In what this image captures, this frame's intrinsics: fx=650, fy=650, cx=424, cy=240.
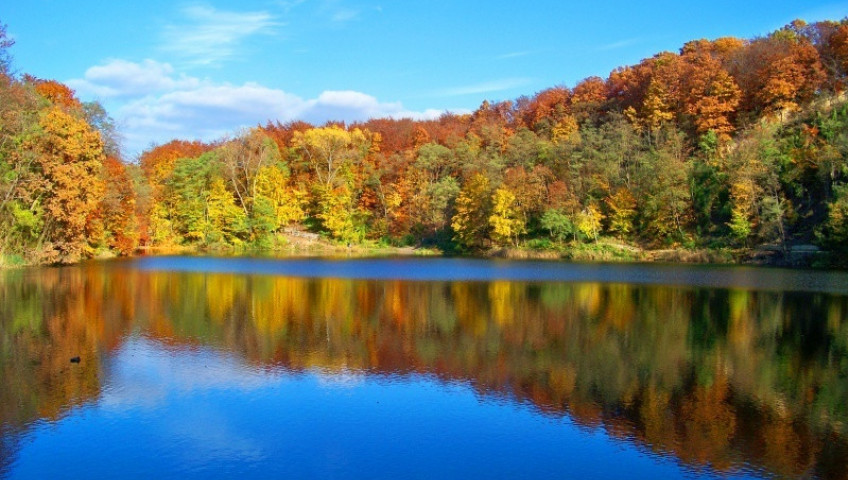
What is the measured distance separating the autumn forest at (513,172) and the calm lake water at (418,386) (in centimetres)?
1443

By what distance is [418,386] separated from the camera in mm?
11984

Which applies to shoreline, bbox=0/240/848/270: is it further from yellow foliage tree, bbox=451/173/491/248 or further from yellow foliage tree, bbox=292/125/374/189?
yellow foliage tree, bbox=292/125/374/189

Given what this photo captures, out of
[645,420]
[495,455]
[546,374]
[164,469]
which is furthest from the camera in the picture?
[546,374]

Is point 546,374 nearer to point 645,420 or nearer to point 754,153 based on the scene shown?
point 645,420

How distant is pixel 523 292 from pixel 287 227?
136 ft

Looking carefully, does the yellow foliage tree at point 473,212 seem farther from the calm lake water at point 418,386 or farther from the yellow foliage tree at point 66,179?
the calm lake water at point 418,386

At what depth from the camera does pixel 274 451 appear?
8633mm

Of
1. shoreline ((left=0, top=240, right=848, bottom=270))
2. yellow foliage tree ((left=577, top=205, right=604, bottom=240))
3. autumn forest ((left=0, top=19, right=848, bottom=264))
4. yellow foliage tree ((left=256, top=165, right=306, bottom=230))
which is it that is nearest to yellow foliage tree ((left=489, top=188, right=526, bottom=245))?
autumn forest ((left=0, top=19, right=848, bottom=264))

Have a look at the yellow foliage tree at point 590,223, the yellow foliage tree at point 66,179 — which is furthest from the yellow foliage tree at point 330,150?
the yellow foliage tree at point 66,179

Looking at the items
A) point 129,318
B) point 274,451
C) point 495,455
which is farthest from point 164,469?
point 129,318

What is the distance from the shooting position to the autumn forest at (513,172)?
117 feet

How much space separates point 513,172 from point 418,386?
4295 centimetres

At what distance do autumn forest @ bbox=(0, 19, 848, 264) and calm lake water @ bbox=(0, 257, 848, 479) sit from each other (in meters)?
14.4

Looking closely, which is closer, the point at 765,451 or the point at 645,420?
the point at 765,451
